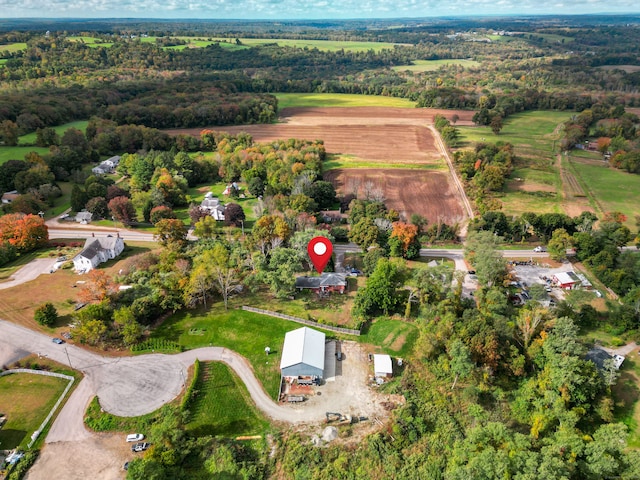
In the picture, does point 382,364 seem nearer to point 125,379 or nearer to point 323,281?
point 323,281

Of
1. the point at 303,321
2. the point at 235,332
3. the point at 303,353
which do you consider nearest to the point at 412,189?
the point at 303,321

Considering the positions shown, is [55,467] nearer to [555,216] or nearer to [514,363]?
[514,363]

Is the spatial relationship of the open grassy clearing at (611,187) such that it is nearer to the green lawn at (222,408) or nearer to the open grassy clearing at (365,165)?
the open grassy clearing at (365,165)

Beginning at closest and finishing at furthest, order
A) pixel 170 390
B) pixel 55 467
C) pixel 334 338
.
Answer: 1. pixel 55 467
2. pixel 170 390
3. pixel 334 338

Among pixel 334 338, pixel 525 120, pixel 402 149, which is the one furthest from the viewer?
pixel 525 120

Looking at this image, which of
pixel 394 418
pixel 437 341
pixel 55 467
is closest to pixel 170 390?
pixel 55 467

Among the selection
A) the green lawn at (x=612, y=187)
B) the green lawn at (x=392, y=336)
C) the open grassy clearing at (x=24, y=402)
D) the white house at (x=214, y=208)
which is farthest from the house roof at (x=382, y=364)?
the green lawn at (x=612, y=187)

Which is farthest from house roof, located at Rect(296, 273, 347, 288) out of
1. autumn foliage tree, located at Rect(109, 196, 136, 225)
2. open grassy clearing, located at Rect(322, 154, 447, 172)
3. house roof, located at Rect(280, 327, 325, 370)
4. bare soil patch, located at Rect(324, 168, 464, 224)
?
open grassy clearing, located at Rect(322, 154, 447, 172)

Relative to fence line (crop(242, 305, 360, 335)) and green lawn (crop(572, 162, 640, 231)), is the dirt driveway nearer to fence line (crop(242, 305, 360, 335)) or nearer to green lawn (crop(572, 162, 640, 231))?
fence line (crop(242, 305, 360, 335))
